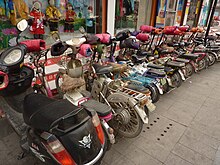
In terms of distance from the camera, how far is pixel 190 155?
2129 millimetres

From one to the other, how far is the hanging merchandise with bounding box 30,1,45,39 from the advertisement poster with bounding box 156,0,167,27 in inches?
189

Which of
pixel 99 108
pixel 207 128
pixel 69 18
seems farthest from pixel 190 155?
pixel 69 18

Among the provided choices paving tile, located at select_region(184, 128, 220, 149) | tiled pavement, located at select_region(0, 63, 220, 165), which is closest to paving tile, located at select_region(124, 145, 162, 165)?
tiled pavement, located at select_region(0, 63, 220, 165)

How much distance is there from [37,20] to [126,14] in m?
3.28

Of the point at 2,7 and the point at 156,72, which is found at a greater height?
the point at 2,7

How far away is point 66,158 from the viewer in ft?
4.17

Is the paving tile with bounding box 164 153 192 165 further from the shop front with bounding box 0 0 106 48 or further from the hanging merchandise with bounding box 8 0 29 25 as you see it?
the hanging merchandise with bounding box 8 0 29 25

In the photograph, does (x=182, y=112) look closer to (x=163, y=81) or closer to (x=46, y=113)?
(x=163, y=81)

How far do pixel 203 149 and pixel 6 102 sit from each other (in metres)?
2.69

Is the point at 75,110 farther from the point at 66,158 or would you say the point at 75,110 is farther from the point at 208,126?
the point at 208,126

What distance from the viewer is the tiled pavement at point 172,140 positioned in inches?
80.6

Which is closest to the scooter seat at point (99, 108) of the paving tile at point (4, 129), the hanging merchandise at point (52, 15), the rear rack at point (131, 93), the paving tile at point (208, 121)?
the rear rack at point (131, 93)

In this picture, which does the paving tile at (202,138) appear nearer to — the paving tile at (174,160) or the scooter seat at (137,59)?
the paving tile at (174,160)

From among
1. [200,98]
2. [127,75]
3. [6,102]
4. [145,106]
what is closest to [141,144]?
[145,106]
